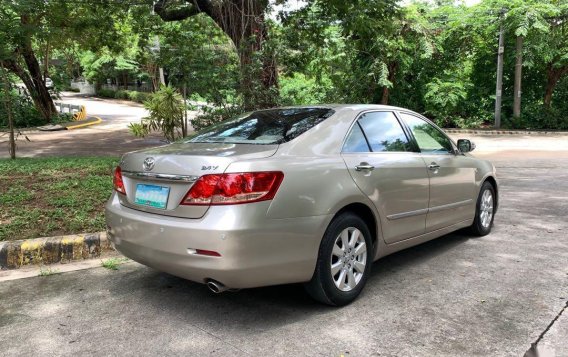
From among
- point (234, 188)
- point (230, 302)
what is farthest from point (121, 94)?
point (234, 188)

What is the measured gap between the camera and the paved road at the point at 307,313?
3.05 m

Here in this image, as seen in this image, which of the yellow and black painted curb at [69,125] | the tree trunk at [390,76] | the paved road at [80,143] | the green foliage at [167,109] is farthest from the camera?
the tree trunk at [390,76]

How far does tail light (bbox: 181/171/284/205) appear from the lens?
3.08 metres

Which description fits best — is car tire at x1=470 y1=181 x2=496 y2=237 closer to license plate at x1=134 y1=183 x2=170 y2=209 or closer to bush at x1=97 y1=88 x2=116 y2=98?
license plate at x1=134 y1=183 x2=170 y2=209

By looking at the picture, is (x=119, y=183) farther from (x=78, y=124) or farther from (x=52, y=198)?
(x=78, y=124)

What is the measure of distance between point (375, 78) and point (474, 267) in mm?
17251

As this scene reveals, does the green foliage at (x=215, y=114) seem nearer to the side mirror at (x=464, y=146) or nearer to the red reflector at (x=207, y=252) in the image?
the side mirror at (x=464, y=146)

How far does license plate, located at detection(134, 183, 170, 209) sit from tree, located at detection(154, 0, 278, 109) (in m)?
5.36

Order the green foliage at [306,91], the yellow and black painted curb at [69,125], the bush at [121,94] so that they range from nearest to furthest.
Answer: the green foliage at [306,91], the yellow and black painted curb at [69,125], the bush at [121,94]

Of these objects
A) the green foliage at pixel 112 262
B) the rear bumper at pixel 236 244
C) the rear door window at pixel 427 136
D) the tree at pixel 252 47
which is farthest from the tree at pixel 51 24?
the rear door window at pixel 427 136

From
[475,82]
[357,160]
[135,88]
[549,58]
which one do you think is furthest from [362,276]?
[135,88]

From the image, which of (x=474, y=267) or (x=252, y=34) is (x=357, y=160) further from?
(x=252, y=34)

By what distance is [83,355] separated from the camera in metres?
2.96

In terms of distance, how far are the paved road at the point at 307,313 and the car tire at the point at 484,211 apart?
553 mm
